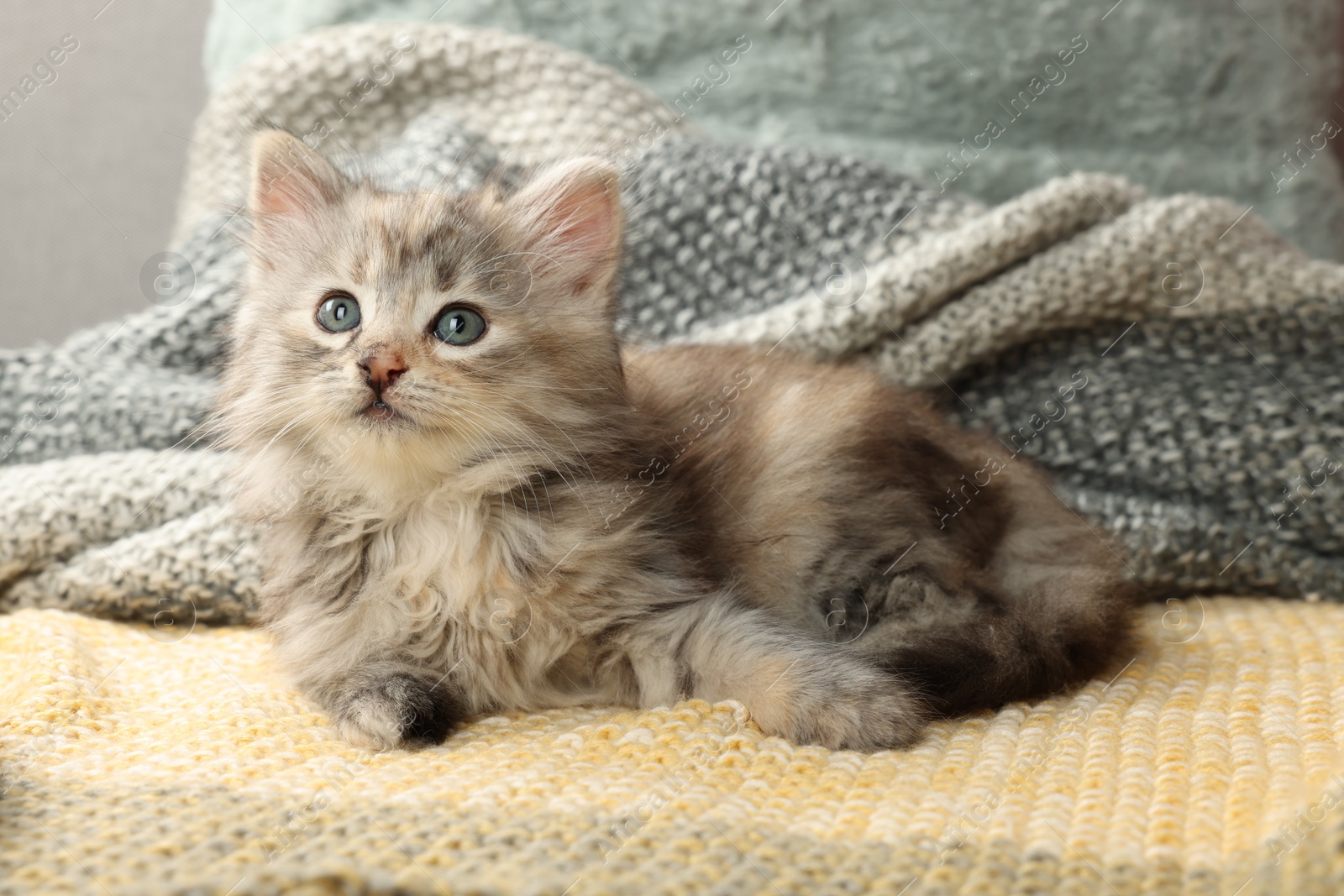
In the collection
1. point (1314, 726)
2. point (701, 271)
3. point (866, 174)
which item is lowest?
point (1314, 726)

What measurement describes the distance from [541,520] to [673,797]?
18.5 inches

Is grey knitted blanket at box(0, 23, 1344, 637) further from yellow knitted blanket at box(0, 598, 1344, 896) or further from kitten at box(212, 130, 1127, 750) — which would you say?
yellow knitted blanket at box(0, 598, 1344, 896)

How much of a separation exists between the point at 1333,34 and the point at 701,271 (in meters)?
1.91

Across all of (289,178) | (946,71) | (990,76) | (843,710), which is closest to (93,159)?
(289,178)

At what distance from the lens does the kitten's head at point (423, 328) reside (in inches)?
56.1

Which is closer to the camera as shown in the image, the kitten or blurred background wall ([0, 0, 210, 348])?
the kitten

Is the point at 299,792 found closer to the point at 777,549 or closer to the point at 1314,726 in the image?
the point at 777,549

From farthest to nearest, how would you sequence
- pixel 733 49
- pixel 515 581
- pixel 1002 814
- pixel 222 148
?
pixel 733 49, pixel 222 148, pixel 515 581, pixel 1002 814

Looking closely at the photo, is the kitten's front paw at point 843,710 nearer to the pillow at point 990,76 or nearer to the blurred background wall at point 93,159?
the pillow at point 990,76

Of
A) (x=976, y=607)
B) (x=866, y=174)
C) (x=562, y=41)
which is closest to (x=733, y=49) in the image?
(x=562, y=41)

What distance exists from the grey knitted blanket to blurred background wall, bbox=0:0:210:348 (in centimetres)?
67

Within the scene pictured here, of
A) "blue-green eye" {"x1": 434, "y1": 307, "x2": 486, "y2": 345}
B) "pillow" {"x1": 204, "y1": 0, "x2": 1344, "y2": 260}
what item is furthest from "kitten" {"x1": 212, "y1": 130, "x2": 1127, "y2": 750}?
"pillow" {"x1": 204, "y1": 0, "x2": 1344, "y2": 260}

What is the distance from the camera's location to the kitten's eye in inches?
59.5

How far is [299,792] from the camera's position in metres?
1.17
